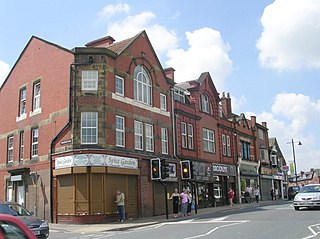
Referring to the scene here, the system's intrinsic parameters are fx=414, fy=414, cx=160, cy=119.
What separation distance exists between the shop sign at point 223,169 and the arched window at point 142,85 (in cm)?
1114

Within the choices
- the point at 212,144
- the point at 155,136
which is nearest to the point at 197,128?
the point at 212,144

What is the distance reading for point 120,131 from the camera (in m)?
25.3

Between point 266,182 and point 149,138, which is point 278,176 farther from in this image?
point 149,138

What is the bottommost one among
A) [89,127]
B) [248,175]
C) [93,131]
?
[248,175]

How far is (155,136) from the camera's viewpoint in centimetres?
2852

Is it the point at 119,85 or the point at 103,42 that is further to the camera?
the point at 103,42

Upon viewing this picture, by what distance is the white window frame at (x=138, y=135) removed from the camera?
2656 cm

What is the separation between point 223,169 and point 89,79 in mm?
18357

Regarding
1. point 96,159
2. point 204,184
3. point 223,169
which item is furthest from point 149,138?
point 223,169

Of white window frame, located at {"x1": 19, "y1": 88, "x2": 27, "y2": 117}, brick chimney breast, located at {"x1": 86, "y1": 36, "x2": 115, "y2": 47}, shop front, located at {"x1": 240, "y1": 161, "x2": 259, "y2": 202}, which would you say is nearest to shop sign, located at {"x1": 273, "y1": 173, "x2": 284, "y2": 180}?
shop front, located at {"x1": 240, "y1": 161, "x2": 259, "y2": 202}

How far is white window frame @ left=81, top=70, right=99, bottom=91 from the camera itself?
24.3m

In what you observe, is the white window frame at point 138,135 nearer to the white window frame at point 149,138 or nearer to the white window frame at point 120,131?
the white window frame at point 149,138

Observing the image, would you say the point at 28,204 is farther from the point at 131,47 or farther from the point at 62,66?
the point at 131,47

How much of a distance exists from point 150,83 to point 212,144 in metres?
11.1
